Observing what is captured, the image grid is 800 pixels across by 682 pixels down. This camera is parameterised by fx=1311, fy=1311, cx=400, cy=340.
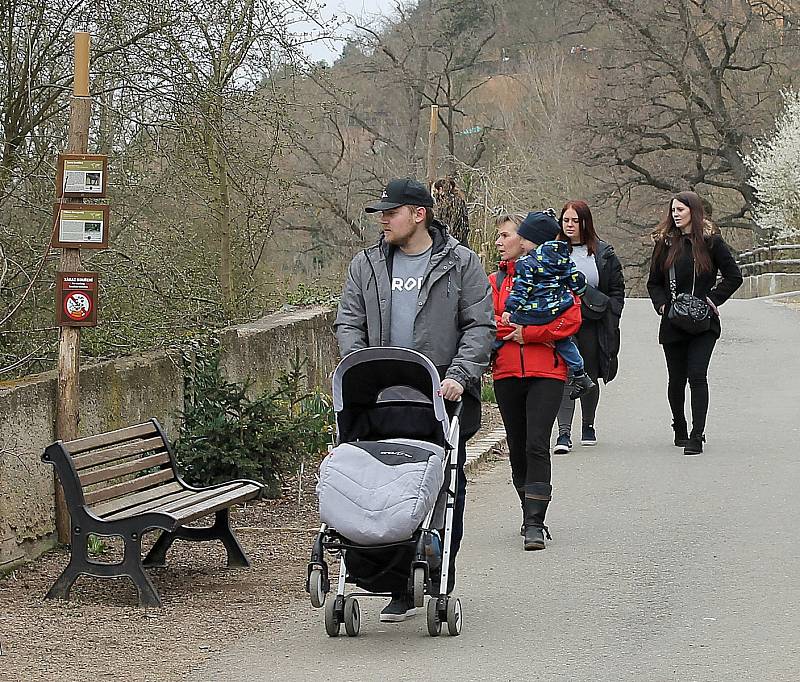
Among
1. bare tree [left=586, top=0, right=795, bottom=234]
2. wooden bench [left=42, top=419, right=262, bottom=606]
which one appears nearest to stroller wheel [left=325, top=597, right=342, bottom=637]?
wooden bench [left=42, top=419, right=262, bottom=606]

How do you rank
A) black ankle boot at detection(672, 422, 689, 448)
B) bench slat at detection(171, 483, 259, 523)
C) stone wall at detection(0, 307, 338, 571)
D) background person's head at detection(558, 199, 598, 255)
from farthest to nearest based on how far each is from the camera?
black ankle boot at detection(672, 422, 689, 448)
background person's head at detection(558, 199, 598, 255)
stone wall at detection(0, 307, 338, 571)
bench slat at detection(171, 483, 259, 523)

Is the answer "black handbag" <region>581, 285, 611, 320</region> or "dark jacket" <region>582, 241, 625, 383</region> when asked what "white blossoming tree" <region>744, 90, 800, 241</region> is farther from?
"black handbag" <region>581, 285, 611, 320</region>

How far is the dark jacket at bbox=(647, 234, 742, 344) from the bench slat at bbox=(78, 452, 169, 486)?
490 cm

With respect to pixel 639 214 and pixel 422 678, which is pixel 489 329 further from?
pixel 639 214

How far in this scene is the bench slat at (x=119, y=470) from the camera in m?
6.67

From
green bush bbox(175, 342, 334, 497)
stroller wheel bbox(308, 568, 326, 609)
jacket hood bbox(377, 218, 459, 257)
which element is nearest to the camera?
stroller wheel bbox(308, 568, 326, 609)

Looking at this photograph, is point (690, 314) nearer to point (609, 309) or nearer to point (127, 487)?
point (609, 309)

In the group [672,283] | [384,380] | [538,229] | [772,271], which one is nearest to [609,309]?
[672,283]

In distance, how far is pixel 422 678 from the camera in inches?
204

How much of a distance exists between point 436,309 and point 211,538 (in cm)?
205

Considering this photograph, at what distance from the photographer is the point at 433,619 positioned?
5719 mm

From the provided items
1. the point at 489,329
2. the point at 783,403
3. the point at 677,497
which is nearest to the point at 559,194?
the point at 783,403

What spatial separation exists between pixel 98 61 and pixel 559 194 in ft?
123

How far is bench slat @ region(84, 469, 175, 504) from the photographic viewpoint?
670 cm
